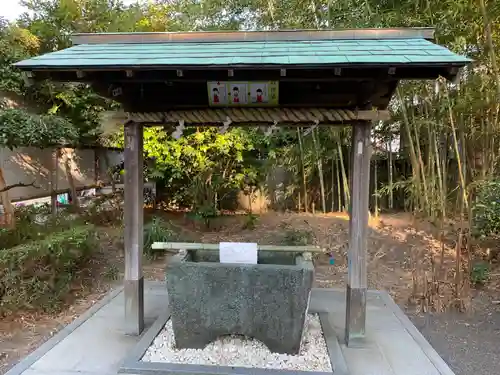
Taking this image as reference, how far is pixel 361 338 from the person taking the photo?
3004mm

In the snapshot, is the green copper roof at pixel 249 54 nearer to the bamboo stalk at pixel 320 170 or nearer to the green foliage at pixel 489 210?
the green foliage at pixel 489 210

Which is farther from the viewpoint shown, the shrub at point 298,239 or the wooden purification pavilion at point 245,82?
the shrub at point 298,239

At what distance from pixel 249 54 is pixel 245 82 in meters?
0.19

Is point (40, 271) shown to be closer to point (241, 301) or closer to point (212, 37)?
point (241, 301)

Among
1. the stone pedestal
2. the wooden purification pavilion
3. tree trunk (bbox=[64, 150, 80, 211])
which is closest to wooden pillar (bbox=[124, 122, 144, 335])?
the wooden purification pavilion

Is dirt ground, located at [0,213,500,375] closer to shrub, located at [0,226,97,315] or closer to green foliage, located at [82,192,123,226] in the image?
shrub, located at [0,226,97,315]

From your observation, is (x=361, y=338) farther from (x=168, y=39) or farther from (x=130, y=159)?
(x=168, y=39)

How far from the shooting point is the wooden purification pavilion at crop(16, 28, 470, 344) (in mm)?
2404

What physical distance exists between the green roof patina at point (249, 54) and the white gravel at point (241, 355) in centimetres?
197

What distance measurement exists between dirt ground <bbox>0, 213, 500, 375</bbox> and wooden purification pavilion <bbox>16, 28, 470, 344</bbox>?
958 mm

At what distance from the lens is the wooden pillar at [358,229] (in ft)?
9.54

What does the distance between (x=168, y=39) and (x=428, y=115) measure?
438 centimetres

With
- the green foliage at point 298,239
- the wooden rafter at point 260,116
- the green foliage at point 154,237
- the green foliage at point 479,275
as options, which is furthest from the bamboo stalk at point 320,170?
the wooden rafter at point 260,116

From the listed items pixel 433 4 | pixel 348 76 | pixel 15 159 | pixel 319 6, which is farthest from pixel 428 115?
pixel 15 159
